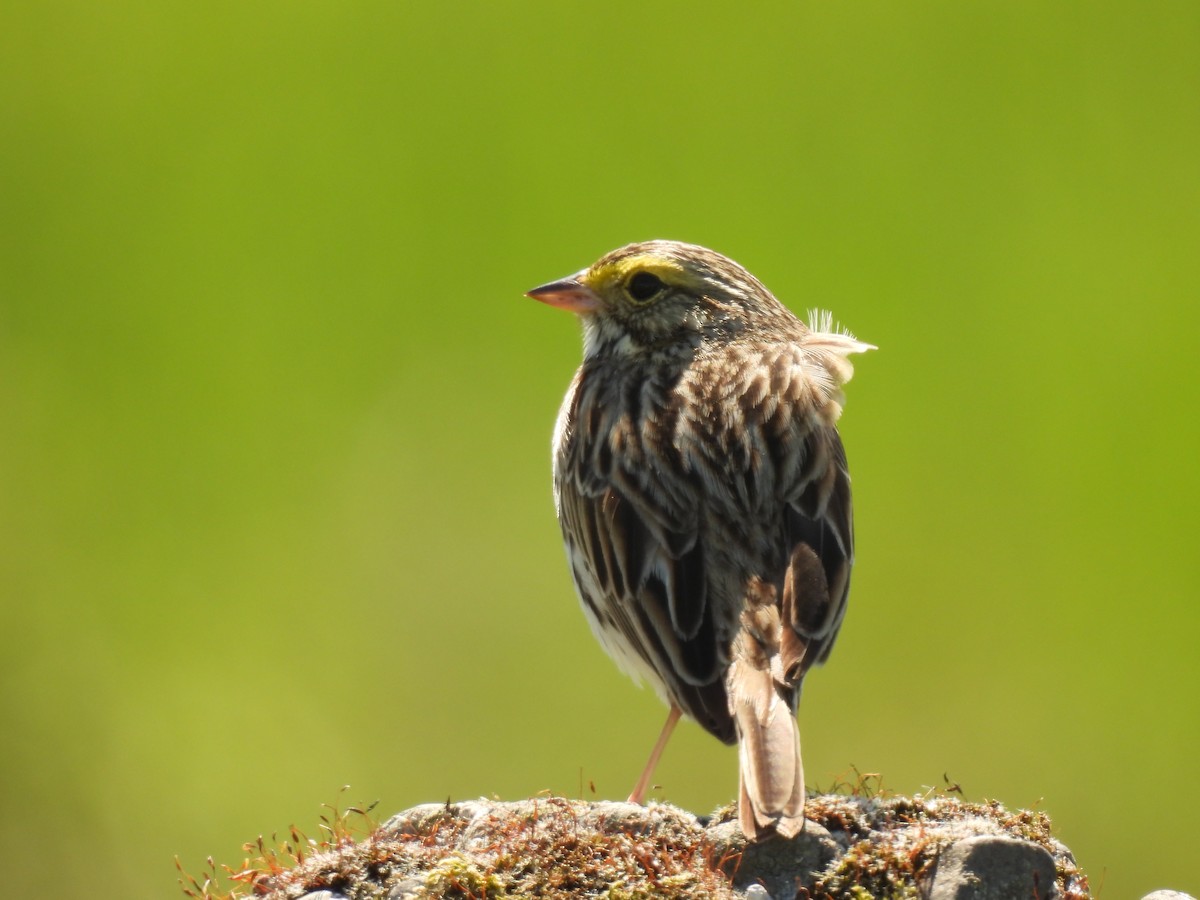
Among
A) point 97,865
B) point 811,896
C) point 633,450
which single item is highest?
point 633,450

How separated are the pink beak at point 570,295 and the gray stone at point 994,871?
14.7ft

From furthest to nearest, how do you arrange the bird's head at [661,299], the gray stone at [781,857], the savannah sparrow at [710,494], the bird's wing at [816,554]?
the bird's head at [661,299] < the bird's wing at [816,554] < the savannah sparrow at [710,494] < the gray stone at [781,857]

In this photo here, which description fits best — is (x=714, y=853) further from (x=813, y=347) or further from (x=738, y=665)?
(x=813, y=347)

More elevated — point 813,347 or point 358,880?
point 813,347

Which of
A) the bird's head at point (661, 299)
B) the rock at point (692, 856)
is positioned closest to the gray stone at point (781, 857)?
the rock at point (692, 856)

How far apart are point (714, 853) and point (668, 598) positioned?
162cm

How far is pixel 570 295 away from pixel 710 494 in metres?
Answer: 2.17

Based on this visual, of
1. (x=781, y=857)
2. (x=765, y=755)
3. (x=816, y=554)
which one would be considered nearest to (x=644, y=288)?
(x=816, y=554)

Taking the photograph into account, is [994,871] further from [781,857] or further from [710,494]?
[710,494]

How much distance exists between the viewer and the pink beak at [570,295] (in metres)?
8.66

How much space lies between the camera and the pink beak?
8.66 metres

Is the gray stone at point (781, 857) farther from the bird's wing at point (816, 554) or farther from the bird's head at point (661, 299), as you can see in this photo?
the bird's head at point (661, 299)

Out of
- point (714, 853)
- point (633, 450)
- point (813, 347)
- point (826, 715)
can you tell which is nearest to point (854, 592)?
point (826, 715)

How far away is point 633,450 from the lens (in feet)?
23.5
